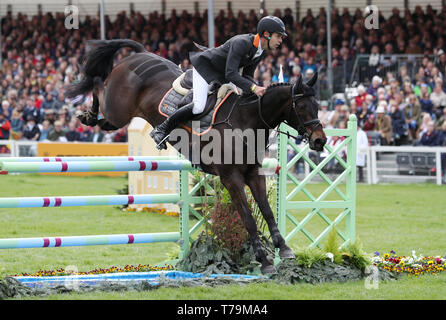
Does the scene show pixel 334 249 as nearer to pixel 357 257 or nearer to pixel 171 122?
pixel 357 257

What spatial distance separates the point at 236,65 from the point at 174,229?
4882mm

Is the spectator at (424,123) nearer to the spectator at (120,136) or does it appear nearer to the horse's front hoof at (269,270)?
the spectator at (120,136)

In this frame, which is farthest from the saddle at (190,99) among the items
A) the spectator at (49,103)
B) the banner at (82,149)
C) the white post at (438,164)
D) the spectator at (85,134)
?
the spectator at (49,103)

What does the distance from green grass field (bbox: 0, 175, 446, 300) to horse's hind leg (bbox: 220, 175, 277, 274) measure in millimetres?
294

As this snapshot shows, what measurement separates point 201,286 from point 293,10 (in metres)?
20.9

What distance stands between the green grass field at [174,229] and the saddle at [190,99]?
1463mm

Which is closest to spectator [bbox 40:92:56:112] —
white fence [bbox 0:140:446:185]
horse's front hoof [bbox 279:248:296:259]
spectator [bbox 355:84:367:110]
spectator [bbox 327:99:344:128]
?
white fence [bbox 0:140:446:185]

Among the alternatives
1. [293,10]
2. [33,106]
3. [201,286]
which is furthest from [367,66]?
[201,286]

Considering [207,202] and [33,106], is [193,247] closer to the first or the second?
[207,202]

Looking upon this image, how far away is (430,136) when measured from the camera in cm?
1570

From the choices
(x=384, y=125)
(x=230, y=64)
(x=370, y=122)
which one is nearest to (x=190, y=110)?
(x=230, y=64)

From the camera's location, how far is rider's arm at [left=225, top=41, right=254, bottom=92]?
627 centimetres

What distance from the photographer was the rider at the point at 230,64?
248 inches

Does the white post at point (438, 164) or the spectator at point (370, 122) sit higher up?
the spectator at point (370, 122)
